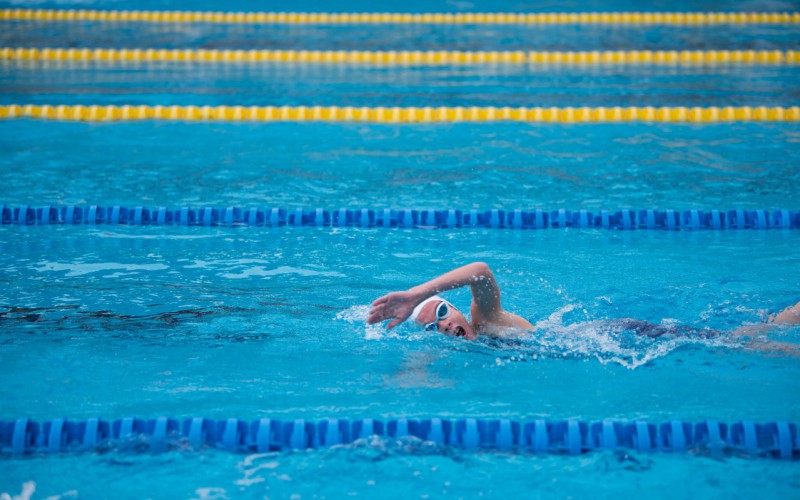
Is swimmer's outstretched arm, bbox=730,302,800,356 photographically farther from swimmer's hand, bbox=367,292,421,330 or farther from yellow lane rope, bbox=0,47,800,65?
yellow lane rope, bbox=0,47,800,65

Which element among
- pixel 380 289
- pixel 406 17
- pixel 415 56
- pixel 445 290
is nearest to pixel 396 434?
pixel 445 290

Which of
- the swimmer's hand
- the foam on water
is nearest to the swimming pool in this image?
the foam on water

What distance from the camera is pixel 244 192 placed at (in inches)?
249

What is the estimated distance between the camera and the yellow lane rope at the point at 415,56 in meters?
10.5

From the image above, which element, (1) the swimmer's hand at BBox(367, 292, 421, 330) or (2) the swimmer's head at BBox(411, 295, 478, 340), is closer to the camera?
(1) the swimmer's hand at BBox(367, 292, 421, 330)

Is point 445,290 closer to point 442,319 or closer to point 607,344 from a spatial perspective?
point 442,319

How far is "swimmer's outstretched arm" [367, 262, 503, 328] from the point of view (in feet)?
10.9

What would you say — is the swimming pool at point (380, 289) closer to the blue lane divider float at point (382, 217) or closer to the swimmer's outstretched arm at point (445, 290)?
the blue lane divider float at point (382, 217)

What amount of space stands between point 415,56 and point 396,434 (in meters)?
7.94

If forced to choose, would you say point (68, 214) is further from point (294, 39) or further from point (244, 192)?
point (294, 39)

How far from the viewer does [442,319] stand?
3.86 m

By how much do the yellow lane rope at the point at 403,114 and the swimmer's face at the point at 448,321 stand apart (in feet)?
14.3

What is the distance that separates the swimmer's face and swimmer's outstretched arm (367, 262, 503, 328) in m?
0.10

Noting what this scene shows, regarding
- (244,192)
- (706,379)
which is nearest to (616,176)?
(244,192)
